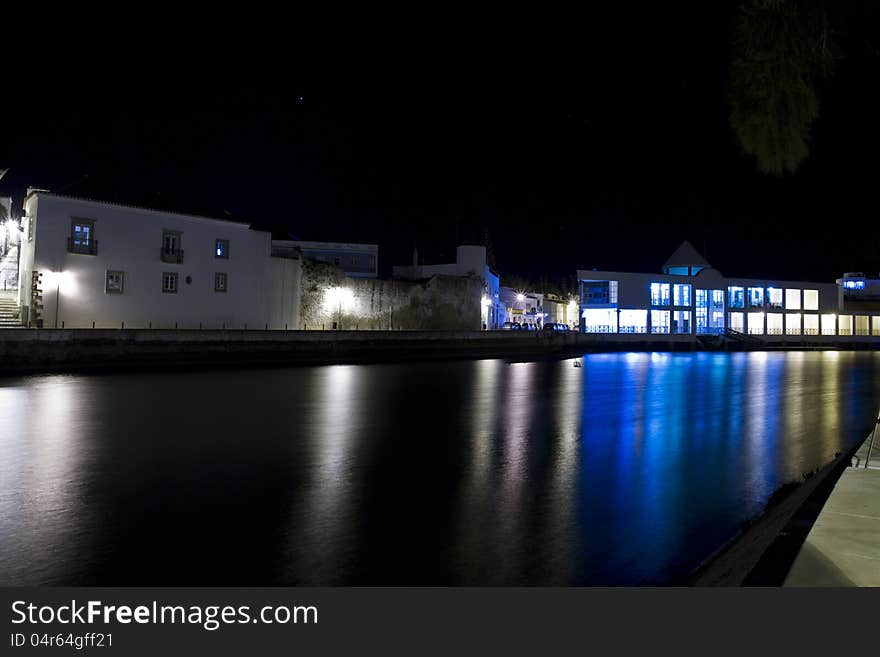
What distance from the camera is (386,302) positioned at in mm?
36656

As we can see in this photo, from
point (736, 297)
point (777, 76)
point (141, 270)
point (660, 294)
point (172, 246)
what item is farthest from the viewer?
point (736, 297)

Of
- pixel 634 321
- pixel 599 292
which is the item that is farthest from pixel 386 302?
pixel 634 321

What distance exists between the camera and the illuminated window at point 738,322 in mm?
56656

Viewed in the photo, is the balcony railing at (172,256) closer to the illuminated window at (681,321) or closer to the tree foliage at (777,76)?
the tree foliage at (777,76)

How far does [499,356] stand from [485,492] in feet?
98.6

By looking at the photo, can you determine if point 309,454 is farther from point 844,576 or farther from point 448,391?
point 448,391

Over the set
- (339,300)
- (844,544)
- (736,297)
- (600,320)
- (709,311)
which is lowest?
(844,544)

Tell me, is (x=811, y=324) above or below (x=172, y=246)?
below

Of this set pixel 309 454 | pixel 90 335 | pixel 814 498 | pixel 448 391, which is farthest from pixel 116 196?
pixel 814 498

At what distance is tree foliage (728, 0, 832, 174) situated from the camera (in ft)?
14.9

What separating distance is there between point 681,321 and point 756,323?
8.50 m

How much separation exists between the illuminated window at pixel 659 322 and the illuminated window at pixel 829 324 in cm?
1830

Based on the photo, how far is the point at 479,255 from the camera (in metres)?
47.0

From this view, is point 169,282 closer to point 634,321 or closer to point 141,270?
point 141,270
